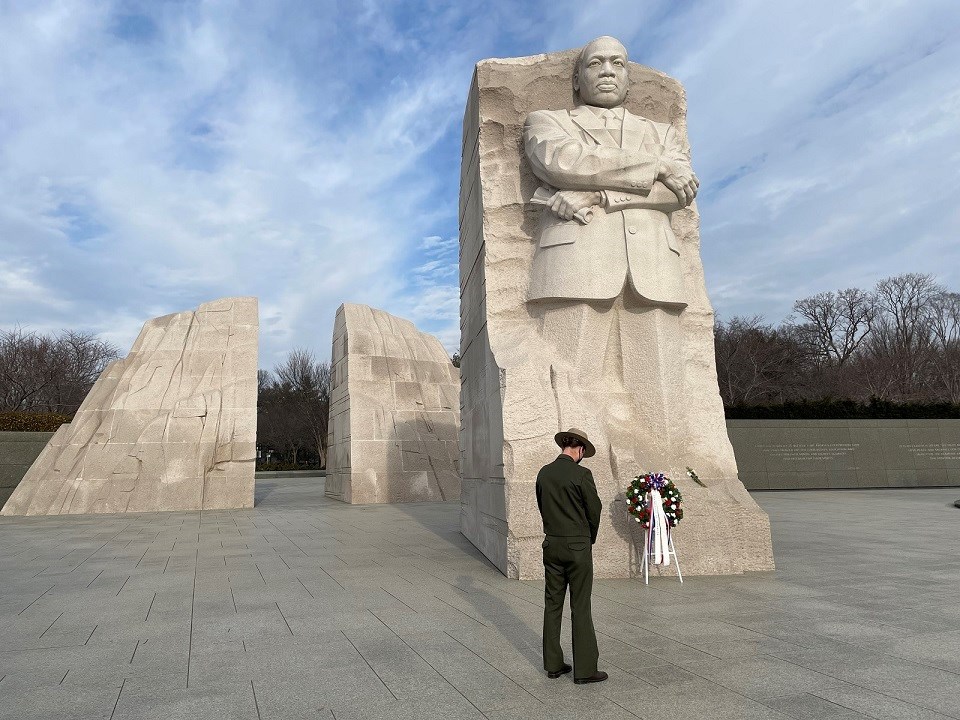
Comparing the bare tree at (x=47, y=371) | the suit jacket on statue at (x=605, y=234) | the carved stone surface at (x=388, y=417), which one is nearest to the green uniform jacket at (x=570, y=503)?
the suit jacket on statue at (x=605, y=234)

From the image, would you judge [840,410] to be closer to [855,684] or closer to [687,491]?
[687,491]

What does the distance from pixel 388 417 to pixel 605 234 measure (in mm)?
10309

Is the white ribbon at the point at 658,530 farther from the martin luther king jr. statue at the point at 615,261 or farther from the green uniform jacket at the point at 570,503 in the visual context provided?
the green uniform jacket at the point at 570,503

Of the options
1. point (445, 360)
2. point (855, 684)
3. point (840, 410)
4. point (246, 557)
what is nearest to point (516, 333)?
point (246, 557)

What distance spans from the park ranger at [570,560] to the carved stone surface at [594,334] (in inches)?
102

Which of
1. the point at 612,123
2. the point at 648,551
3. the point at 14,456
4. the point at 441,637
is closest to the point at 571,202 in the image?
the point at 612,123

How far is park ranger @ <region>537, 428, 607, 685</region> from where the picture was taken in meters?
3.17

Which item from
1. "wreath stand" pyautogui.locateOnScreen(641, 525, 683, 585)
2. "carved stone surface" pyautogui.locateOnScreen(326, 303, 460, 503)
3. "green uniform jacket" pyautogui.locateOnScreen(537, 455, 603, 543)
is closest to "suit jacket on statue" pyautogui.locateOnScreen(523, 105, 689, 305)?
"wreath stand" pyautogui.locateOnScreen(641, 525, 683, 585)

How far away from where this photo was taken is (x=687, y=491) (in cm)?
617

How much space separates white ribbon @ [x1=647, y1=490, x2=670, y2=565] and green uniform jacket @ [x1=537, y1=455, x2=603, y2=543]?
239 centimetres

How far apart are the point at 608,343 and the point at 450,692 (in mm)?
4325

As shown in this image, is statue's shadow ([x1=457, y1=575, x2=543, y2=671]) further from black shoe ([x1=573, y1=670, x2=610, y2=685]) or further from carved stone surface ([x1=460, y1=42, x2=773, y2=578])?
carved stone surface ([x1=460, y1=42, x2=773, y2=578])

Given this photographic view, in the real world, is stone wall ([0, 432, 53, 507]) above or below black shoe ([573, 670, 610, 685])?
above

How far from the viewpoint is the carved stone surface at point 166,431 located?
12.9 m
